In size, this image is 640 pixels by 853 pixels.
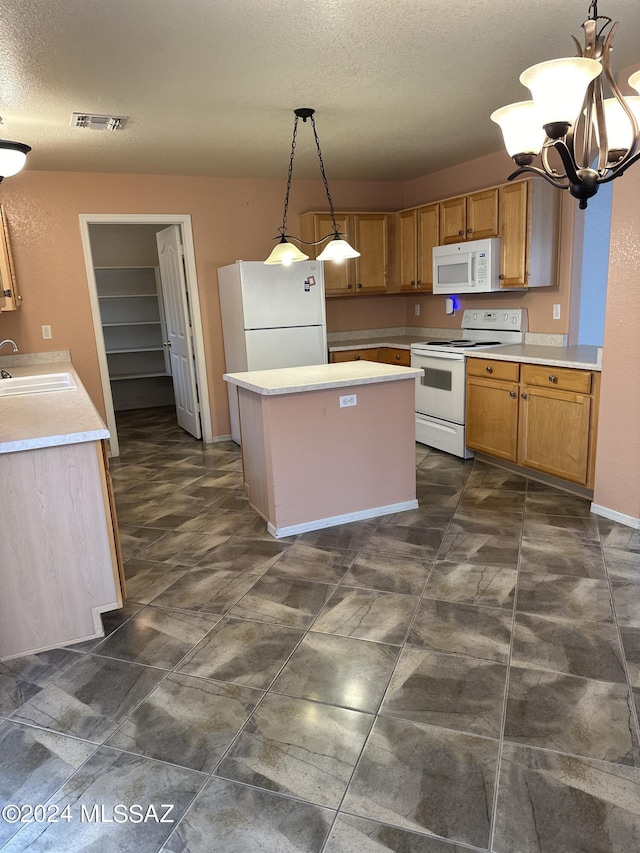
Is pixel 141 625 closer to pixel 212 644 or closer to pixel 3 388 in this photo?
pixel 212 644

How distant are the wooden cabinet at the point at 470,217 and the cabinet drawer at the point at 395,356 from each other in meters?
1.01

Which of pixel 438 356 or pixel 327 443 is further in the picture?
pixel 438 356

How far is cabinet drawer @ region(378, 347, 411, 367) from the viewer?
17.2 ft

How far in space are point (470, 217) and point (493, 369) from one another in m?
1.37

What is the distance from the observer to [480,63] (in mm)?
2820

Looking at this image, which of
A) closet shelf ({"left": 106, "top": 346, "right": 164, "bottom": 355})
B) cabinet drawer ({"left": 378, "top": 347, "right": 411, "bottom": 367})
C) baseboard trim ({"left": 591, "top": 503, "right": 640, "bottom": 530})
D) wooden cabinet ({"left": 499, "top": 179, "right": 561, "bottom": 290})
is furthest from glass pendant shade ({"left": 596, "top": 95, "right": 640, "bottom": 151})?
closet shelf ({"left": 106, "top": 346, "right": 164, "bottom": 355})

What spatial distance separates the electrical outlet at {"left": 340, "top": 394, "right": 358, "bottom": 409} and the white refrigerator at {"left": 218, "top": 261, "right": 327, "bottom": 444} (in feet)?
5.65

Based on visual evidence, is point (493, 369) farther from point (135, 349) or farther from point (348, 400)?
point (135, 349)

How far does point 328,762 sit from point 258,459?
196 cm

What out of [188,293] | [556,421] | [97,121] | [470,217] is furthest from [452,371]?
[97,121]

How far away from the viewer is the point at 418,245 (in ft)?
17.6

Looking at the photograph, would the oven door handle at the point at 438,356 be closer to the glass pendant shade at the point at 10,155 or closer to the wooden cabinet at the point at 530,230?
the wooden cabinet at the point at 530,230

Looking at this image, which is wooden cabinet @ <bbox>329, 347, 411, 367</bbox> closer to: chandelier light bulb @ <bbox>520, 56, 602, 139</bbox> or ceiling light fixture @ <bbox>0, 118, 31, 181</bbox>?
ceiling light fixture @ <bbox>0, 118, 31, 181</bbox>

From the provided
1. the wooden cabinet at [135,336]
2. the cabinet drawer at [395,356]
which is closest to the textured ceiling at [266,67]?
the cabinet drawer at [395,356]
